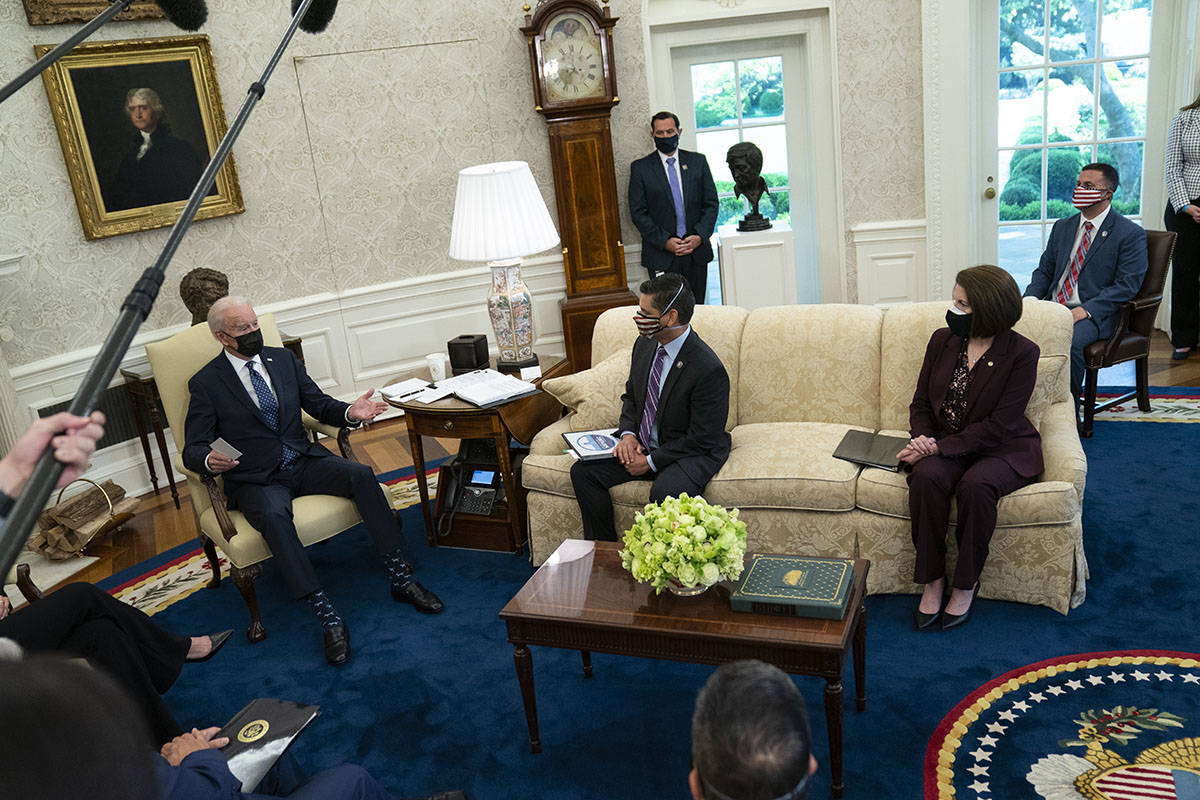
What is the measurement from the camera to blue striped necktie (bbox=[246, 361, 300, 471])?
3773 millimetres

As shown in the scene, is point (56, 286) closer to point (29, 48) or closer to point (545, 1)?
point (29, 48)

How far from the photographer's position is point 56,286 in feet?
16.3

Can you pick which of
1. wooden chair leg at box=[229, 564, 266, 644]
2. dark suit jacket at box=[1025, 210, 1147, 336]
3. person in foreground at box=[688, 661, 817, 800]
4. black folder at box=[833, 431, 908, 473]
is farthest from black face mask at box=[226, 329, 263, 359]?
dark suit jacket at box=[1025, 210, 1147, 336]

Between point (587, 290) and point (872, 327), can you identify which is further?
point (587, 290)

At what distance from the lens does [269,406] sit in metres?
3.81

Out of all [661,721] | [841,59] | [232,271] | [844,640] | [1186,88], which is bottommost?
[661,721]

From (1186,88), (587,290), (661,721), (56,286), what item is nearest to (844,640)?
(661,721)

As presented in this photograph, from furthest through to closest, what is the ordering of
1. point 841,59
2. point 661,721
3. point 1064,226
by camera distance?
1. point 841,59
2. point 1064,226
3. point 661,721

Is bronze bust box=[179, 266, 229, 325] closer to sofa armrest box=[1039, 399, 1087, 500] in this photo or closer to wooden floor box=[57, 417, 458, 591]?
wooden floor box=[57, 417, 458, 591]

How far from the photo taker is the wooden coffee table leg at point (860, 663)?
2.75 m

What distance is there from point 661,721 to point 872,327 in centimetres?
182

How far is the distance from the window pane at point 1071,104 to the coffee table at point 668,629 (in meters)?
4.29

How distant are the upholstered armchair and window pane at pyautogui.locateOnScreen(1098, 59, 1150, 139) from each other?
4840 millimetres

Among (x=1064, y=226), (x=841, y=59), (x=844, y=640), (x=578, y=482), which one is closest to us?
(x=844, y=640)
